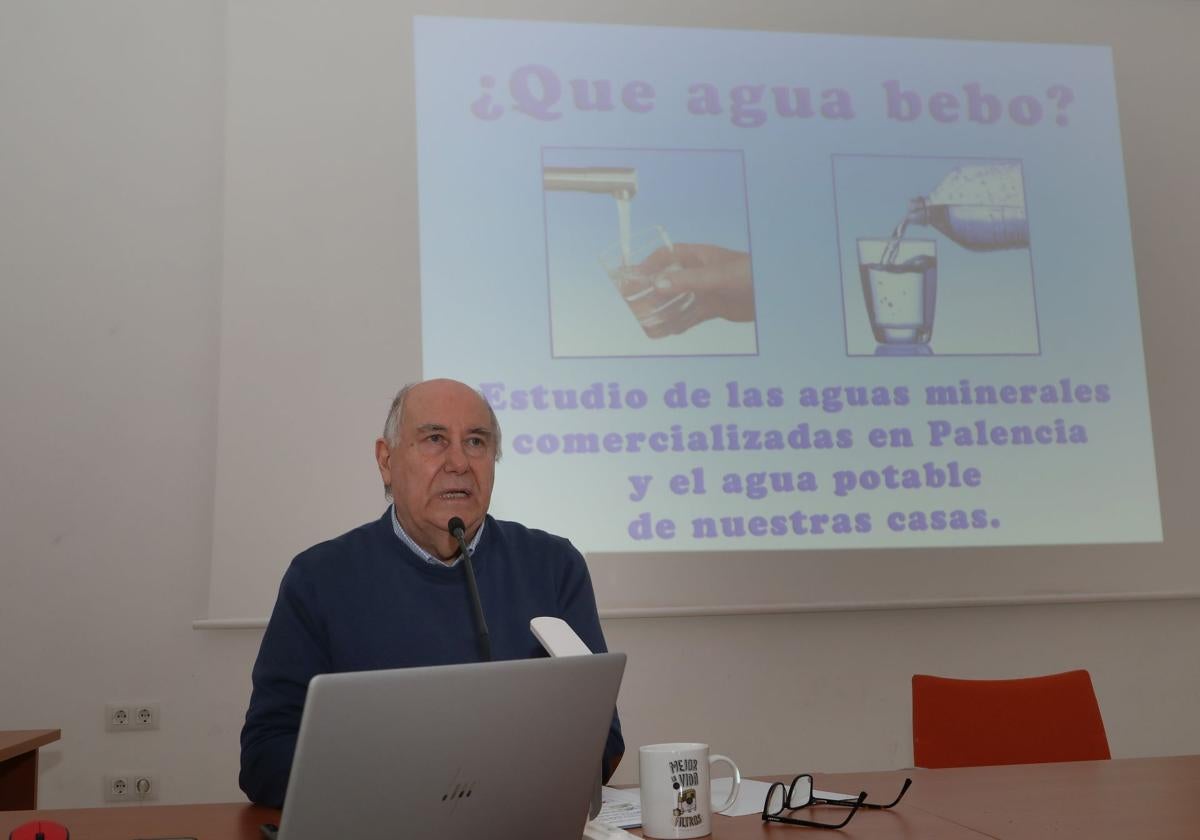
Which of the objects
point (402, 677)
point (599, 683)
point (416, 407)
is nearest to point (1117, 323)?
point (416, 407)

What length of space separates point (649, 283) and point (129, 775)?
6.07 feet

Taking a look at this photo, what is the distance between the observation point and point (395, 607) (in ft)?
5.70

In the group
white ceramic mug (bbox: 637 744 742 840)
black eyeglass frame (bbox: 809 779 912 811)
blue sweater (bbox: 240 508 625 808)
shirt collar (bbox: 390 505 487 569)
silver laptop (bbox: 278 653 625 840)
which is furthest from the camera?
shirt collar (bbox: 390 505 487 569)

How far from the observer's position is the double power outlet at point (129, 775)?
2.78m

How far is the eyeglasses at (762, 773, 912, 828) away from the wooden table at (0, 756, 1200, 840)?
14mm

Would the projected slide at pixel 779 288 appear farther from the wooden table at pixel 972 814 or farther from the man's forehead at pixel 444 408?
the wooden table at pixel 972 814

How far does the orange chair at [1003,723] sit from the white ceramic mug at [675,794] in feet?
3.41

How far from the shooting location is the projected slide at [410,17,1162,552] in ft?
9.81

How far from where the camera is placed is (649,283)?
3.08 m

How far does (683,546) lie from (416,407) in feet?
4.15

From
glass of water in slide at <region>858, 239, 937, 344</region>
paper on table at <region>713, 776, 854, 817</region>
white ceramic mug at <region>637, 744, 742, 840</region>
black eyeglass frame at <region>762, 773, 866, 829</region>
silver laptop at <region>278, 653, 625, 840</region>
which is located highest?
glass of water in slide at <region>858, 239, 937, 344</region>

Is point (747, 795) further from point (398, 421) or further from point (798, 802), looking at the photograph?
point (398, 421)

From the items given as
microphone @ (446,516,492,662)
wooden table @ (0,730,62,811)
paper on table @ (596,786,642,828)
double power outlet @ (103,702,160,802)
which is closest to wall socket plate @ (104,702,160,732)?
double power outlet @ (103,702,160,802)

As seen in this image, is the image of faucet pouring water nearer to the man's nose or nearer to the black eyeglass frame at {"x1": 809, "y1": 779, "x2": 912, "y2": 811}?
the man's nose
